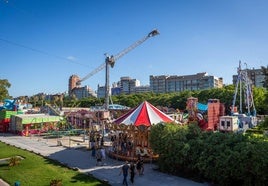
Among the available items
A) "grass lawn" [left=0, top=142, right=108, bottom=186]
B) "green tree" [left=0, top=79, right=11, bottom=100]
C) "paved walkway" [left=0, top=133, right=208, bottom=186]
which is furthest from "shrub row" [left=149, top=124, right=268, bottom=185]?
"green tree" [left=0, top=79, right=11, bottom=100]

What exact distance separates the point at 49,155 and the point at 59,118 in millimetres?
22501

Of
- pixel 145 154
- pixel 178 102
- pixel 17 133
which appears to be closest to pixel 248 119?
pixel 145 154

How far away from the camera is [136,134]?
25656 millimetres

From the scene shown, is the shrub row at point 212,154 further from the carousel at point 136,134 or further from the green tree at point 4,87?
the green tree at point 4,87

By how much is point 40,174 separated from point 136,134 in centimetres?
898

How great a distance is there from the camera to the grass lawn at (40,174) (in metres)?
18.2

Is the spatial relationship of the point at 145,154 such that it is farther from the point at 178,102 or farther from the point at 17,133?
the point at 178,102

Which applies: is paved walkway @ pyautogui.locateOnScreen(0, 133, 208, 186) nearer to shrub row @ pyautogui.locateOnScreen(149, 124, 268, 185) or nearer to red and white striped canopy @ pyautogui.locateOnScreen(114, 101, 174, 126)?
shrub row @ pyautogui.locateOnScreen(149, 124, 268, 185)

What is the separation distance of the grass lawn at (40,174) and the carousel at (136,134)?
573 cm

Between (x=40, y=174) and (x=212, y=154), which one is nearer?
(x=212, y=154)

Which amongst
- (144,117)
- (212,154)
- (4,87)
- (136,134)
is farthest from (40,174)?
(4,87)

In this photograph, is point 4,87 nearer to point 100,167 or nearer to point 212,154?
point 100,167

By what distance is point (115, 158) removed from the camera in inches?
1016

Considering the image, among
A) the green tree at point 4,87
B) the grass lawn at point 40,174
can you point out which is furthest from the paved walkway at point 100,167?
the green tree at point 4,87
